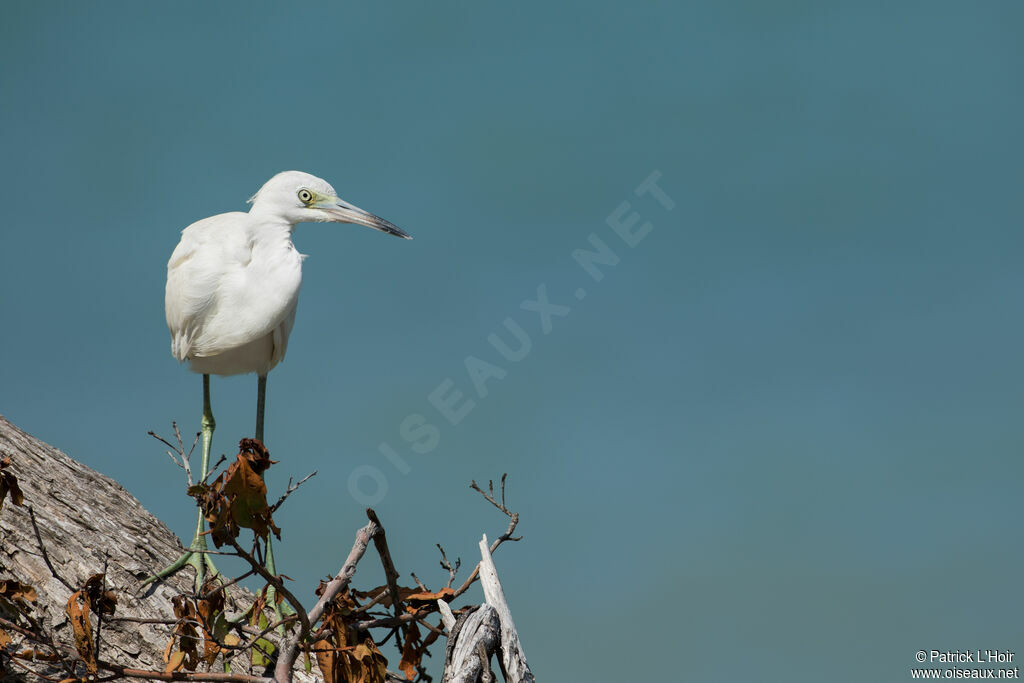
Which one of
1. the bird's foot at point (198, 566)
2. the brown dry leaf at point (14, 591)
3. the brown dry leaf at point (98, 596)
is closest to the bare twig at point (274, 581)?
the brown dry leaf at point (98, 596)

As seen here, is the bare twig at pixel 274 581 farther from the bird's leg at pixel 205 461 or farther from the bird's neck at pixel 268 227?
the bird's neck at pixel 268 227

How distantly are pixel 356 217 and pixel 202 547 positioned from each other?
7.82 ft

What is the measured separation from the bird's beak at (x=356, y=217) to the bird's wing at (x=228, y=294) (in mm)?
384

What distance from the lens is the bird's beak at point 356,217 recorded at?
6.63 meters

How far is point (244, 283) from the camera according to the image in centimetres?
634

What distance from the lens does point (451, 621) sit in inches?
183

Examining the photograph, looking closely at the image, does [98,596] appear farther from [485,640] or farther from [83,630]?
[485,640]

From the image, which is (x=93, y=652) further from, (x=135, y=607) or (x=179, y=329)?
(x=179, y=329)

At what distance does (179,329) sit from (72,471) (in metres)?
1.58

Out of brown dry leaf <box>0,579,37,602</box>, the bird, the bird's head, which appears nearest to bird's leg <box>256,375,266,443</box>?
the bird

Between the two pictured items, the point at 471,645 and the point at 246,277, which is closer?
the point at 471,645

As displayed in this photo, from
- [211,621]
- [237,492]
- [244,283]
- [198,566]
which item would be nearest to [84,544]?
[198,566]

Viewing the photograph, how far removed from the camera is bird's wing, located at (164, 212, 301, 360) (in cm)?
632

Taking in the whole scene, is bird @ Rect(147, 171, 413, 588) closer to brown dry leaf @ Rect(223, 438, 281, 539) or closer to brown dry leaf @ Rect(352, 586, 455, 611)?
brown dry leaf @ Rect(352, 586, 455, 611)
